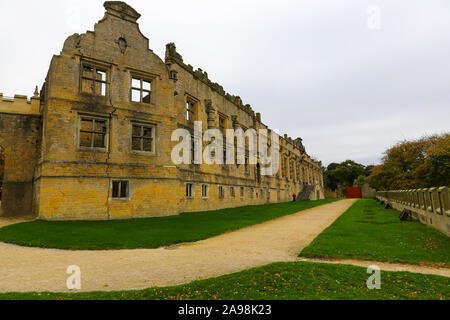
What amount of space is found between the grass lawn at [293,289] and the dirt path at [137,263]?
732 millimetres

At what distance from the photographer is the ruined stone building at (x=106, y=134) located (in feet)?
52.7

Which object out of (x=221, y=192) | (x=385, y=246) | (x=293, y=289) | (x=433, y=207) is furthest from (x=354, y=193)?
(x=293, y=289)

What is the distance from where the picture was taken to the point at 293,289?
5.12m

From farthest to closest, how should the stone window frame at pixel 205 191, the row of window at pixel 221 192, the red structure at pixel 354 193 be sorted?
1. the red structure at pixel 354 193
2. the stone window frame at pixel 205 191
3. the row of window at pixel 221 192

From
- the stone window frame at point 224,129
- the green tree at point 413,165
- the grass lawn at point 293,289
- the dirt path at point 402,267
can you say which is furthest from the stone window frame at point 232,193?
the grass lawn at point 293,289

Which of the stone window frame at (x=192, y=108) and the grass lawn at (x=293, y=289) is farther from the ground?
the stone window frame at (x=192, y=108)

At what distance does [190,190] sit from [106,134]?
27.5ft

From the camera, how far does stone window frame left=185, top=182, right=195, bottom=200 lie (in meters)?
22.6

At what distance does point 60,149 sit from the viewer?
1596 centimetres

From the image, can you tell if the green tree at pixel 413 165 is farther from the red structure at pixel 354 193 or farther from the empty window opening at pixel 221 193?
the red structure at pixel 354 193
